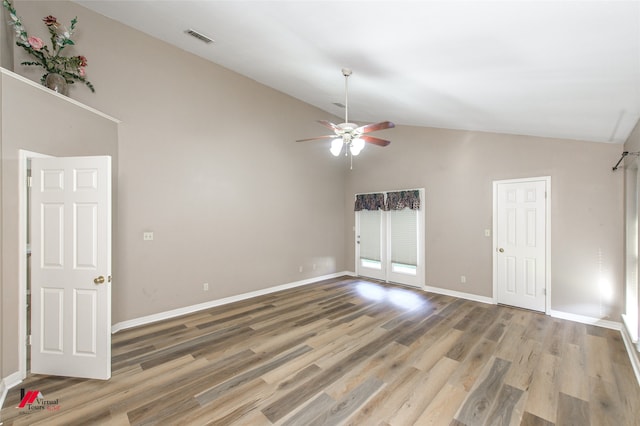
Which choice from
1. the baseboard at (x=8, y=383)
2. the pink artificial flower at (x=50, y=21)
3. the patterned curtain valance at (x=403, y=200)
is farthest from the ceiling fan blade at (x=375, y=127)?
the baseboard at (x=8, y=383)

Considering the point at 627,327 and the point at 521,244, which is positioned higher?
the point at 521,244

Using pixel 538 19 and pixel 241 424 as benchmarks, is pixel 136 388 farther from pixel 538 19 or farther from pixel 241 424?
pixel 538 19

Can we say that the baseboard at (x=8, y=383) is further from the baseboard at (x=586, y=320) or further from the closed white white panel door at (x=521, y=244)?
the baseboard at (x=586, y=320)

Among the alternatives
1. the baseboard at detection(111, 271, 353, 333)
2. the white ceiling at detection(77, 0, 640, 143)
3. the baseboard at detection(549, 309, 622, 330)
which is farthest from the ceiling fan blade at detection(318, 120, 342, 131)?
the baseboard at detection(549, 309, 622, 330)

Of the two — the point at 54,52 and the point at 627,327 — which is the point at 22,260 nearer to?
the point at 54,52

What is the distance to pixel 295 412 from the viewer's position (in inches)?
81.1

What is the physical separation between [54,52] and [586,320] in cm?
785

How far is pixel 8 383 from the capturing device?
7.52 ft

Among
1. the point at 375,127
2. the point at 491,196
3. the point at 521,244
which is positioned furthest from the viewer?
the point at 491,196

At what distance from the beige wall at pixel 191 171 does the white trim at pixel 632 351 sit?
480 cm

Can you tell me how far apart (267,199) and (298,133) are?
5.58ft

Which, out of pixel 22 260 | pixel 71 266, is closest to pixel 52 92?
→ pixel 22 260

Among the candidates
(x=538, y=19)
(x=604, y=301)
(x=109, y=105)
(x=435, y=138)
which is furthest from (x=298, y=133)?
(x=604, y=301)

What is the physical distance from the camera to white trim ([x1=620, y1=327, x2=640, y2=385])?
2571 millimetres
